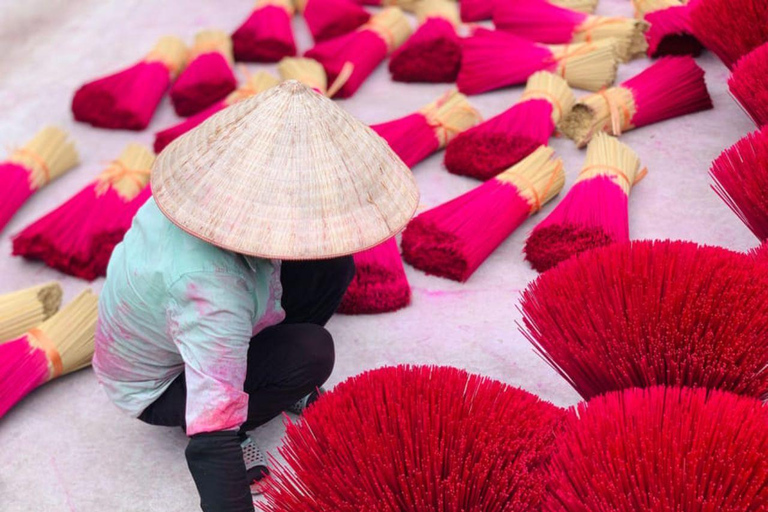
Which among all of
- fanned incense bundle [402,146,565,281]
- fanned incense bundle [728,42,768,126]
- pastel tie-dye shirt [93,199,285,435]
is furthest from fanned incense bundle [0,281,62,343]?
fanned incense bundle [728,42,768,126]

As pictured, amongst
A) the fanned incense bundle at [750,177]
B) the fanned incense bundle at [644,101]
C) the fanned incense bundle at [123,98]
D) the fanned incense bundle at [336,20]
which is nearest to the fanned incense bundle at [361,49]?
the fanned incense bundle at [336,20]

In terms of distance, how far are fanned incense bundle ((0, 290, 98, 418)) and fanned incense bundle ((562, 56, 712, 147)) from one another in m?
1.41

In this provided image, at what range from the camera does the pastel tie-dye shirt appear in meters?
1.44

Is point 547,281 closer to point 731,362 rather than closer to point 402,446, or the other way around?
point 731,362

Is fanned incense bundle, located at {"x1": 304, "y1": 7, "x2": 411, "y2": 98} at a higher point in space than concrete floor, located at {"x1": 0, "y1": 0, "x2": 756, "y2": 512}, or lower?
higher

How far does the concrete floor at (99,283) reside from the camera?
1.77m

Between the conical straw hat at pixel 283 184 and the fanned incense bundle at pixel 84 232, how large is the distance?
30.8 inches

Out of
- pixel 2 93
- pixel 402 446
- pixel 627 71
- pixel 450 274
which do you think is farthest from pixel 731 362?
pixel 2 93

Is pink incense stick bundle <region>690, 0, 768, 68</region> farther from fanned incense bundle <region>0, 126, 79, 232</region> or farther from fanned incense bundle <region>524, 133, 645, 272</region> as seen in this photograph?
fanned incense bundle <region>0, 126, 79, 232</region>

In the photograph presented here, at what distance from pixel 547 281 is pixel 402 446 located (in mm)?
506

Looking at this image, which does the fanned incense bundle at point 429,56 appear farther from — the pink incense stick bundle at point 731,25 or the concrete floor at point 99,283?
the pink incense stick bundle at point 731,25

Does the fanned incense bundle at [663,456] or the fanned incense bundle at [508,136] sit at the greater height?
the fanned incense bundle at [663,456]

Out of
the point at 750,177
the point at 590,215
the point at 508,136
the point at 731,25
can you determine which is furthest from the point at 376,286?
the point at 731,25

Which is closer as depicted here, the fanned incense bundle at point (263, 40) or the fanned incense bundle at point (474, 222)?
the fanned incense bundle at point (474, 222)
